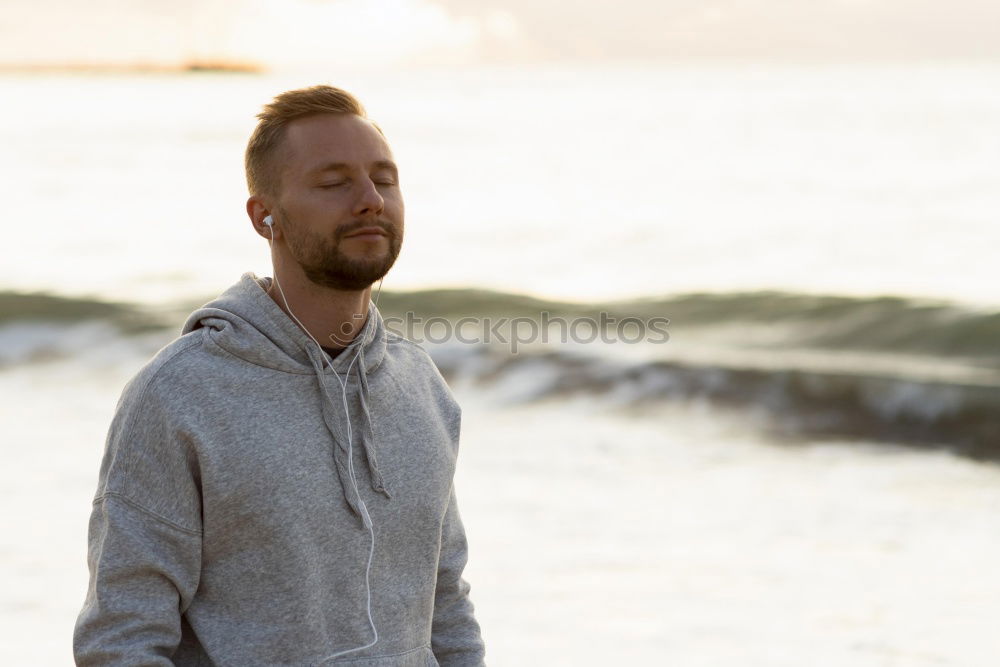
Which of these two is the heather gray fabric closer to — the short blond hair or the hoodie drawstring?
the hoodie drawstring

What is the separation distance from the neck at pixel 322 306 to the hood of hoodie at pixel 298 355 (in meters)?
0.02

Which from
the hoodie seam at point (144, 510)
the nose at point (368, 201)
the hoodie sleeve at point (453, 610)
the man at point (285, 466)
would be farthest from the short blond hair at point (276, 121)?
the hoodie sleeve at point (453, 610)

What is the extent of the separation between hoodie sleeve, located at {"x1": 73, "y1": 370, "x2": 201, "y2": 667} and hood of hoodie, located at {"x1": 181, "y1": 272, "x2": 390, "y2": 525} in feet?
0.54

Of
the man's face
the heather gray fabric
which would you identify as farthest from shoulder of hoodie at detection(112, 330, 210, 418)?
the man's face

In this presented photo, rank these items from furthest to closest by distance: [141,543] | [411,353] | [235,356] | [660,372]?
[660,372], [411,353], [235,356], [141,543]

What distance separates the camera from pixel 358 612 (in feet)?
6.06

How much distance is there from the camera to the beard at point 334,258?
1817 mm

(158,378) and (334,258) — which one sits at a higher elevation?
(334,258)

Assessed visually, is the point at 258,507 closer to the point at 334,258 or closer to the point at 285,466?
the point at 285,466

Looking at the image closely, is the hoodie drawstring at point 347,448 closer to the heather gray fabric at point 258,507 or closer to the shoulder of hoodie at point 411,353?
the heather gray fabric at point 258,507

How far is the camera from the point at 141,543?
1.69m

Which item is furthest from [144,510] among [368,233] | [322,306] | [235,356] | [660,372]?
[660,372]

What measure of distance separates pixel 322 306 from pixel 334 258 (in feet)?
0.34

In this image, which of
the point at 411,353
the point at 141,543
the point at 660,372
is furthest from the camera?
the point at 660,372
